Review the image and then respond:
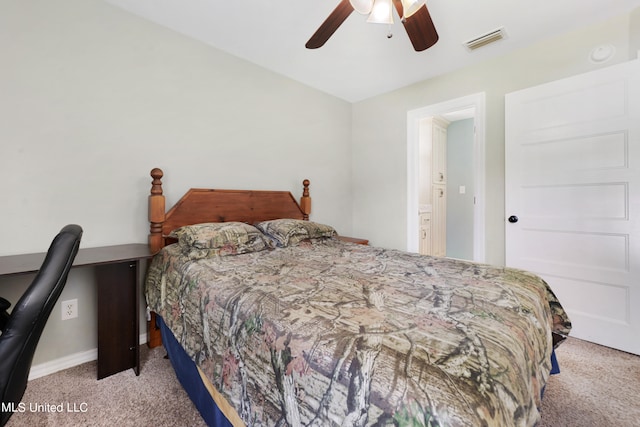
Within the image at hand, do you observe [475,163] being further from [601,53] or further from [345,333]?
[345,333]

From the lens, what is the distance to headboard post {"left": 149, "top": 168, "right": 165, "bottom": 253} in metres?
2.04

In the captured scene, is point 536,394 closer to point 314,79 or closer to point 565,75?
point 565,75

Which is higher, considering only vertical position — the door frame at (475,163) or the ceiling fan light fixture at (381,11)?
the ceiling fan light fixture at (381,11)

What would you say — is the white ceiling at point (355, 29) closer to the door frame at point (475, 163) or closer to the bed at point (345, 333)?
the door frame at point (475, 163)

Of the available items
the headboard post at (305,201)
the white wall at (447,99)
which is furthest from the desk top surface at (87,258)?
the white wall at (447,99)

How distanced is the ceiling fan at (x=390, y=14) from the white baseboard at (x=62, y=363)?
2446mm

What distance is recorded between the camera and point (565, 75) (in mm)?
2299

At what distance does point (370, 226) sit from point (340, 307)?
109 inches

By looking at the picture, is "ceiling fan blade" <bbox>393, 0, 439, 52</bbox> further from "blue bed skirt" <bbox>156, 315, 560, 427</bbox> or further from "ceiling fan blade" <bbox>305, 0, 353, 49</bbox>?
"blue bed skirt" <bbox>156, 315, 560, 427</bbox>

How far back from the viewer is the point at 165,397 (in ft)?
5.06

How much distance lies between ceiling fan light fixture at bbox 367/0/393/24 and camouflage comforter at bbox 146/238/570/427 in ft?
4.89

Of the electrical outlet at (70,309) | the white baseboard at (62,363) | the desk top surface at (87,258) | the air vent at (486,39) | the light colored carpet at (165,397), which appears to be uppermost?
the air vent at (486,39)

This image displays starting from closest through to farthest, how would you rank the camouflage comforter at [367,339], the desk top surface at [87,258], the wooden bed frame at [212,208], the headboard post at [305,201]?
the camouflage comforter at [367,339] < the desk top surface at [87,258] < the wooden bed frame at [212,208] < the headboard post at [305,201]

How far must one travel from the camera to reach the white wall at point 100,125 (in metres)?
1.66
